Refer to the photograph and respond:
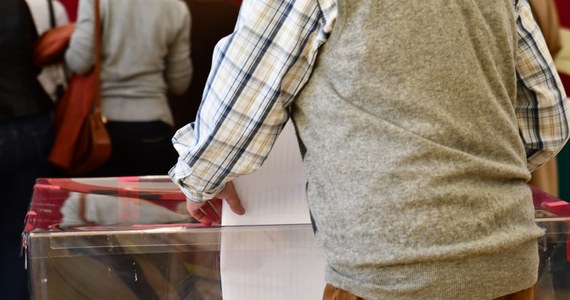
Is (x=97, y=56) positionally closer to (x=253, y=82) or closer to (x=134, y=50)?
(x=134, y=50)

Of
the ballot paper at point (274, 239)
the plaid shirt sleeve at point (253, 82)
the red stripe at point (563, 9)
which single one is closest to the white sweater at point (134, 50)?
the ballot paper at point (274, 239)

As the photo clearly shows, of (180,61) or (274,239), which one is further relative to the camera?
(180,61)

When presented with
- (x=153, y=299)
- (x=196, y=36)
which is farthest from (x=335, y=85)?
(x=196, y=36)

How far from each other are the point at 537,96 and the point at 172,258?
0.62 meters

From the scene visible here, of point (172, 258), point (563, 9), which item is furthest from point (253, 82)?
point (563, 9)

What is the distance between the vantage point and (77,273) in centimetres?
138

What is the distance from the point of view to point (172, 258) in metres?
1.40

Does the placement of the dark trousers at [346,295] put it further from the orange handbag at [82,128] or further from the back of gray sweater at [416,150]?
the orange handbag at [82,128]

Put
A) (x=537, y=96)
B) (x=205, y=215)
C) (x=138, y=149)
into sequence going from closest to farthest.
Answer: (x=537, y=96) < (x=205, y=215) < (x=138, y=149)

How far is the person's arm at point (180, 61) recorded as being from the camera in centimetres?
284

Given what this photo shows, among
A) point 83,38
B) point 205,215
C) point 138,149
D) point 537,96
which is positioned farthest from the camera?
point 138,149

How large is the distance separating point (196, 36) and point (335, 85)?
1951 millimetres

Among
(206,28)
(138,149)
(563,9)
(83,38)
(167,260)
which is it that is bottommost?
(563,9)

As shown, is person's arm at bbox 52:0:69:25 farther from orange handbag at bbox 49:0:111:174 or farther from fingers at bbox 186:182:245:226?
fingers at bbox 186:182:245:226
